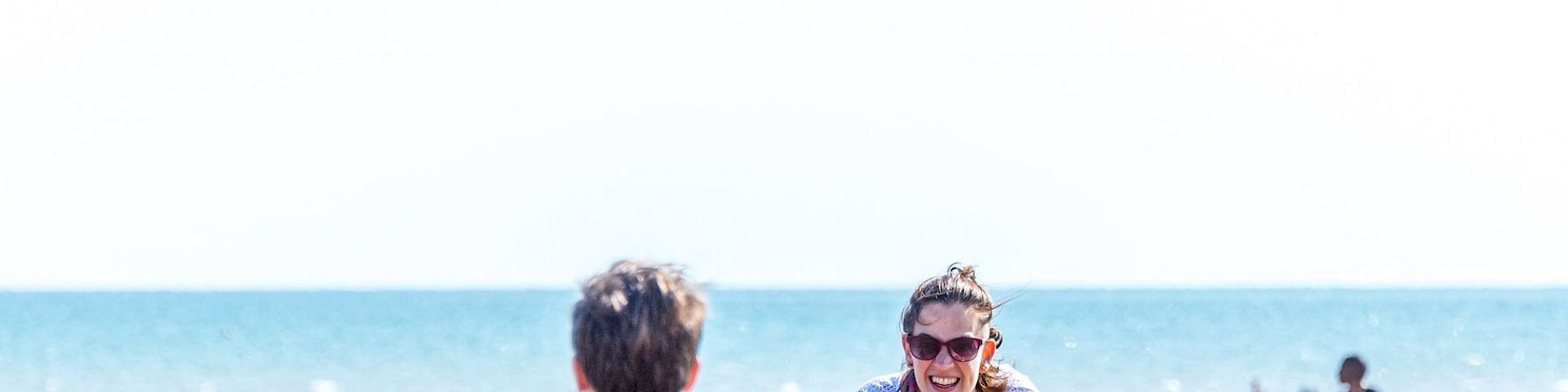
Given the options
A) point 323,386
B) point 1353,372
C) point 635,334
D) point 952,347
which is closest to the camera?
point 635,334

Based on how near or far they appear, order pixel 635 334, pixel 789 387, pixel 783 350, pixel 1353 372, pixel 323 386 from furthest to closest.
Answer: pixel 783 350 < pixel 323 386 < pixel 789 387 < pixel 1353 372 < pixel 635 334

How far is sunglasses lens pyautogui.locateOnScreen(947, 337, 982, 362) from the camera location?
14.8ft

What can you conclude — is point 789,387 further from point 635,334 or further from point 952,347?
point 635,334

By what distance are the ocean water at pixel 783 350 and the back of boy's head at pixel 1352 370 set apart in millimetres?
16071

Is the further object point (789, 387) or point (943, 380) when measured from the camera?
point (789, 387)

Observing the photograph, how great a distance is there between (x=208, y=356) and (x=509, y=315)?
1804 cm

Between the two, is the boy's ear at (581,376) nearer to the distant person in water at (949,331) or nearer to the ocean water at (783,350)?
the distant person in water at (949,331)

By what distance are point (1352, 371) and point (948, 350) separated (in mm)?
3087

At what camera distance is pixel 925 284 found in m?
4.61

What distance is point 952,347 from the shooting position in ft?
14.8

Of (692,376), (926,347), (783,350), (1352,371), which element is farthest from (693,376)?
(783,350)

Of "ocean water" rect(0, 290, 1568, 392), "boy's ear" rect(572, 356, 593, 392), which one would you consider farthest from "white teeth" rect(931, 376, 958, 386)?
"ocean water" rect(0, 290, 1568, 392)

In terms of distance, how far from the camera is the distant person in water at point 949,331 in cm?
453

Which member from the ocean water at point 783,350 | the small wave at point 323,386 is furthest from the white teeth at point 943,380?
the small wave at point 323,386
